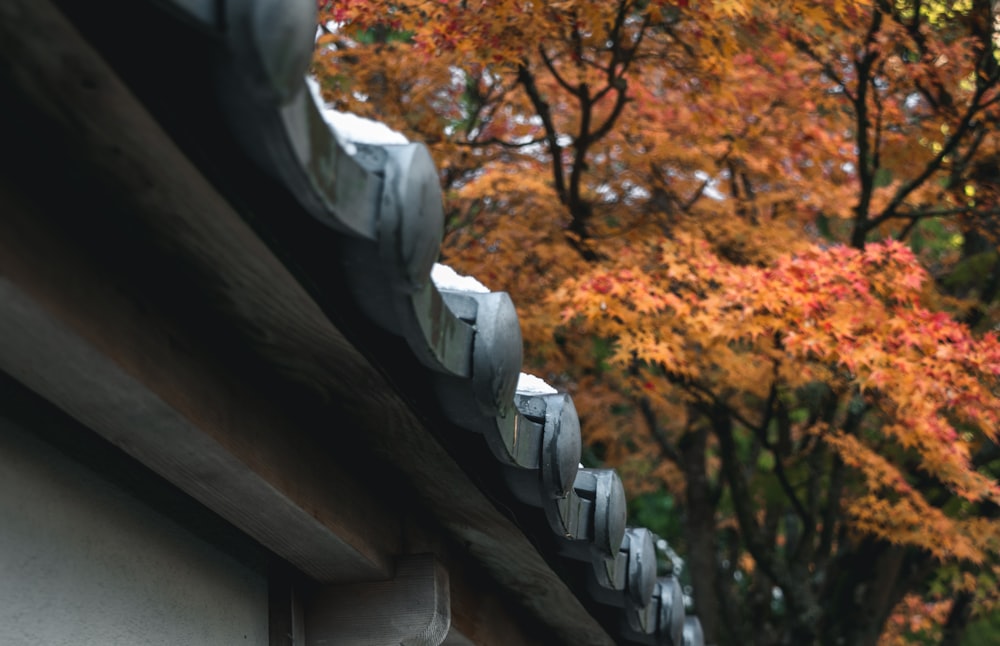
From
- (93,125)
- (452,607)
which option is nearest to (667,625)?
(452,607)

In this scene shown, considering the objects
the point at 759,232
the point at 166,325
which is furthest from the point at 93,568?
the point at 759,232

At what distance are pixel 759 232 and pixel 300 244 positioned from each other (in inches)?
345

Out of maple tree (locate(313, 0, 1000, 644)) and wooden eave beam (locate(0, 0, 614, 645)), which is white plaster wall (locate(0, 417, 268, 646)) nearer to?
wooden eave beam (locate(0, 0, 614, 645))

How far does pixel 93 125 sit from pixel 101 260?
414 mm

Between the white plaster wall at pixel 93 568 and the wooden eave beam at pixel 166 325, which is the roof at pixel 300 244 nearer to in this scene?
the wooden eave beam at pixel 166 325

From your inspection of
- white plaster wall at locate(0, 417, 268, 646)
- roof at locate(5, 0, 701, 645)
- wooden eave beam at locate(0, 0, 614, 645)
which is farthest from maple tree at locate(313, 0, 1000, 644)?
white plaster wall at locate(0, 417, 268, 646)

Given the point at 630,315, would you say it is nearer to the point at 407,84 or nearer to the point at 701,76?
the point at 701,76

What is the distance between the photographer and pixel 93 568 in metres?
2.64

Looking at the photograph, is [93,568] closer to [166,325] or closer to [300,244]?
[166,325]

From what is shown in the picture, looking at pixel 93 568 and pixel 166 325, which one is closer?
pixel 166 325

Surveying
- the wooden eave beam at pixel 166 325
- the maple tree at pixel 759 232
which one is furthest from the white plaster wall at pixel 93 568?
the maple tree at pixel 759 232

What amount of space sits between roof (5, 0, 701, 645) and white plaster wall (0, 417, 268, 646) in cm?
26

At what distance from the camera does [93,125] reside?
5.59 ft

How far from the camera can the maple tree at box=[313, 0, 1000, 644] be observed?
8000 mm
